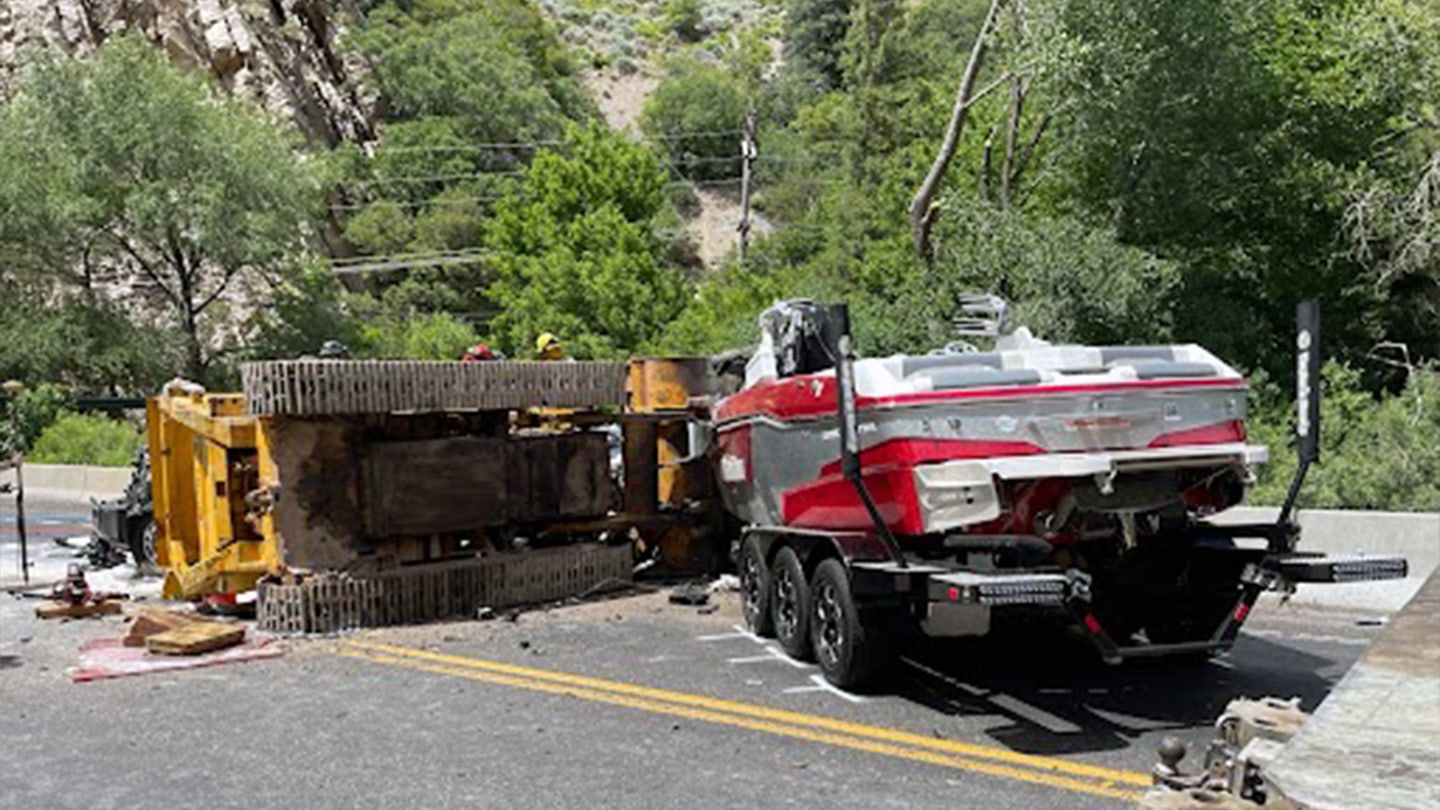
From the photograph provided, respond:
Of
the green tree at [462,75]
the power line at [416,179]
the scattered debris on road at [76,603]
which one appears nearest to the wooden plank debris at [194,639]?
the scattered debris on road at [76,603]

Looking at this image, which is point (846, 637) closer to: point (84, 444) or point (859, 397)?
point (859, 397)

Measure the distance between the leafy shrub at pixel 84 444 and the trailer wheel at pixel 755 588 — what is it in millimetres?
19026

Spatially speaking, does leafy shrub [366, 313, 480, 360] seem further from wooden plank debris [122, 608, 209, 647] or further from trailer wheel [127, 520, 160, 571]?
wooden plank debris [122, 608, 209, 647]

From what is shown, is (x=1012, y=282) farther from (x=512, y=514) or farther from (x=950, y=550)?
(x=950, y=550)

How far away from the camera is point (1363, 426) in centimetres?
1695

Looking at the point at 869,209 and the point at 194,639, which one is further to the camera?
the point at 869,209

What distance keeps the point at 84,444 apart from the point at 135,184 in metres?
9.72

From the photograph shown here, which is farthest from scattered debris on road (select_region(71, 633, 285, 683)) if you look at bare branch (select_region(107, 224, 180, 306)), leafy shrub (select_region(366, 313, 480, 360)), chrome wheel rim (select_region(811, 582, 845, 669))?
leafy shrub (select_region(366, 313, 480, 360))

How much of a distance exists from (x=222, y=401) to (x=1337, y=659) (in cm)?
839

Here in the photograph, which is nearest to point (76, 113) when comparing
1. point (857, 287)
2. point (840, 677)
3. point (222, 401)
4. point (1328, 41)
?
point (857, 287)

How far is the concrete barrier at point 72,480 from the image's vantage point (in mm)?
22328

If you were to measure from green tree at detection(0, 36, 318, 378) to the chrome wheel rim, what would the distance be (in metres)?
29.1

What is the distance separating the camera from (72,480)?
910 inches

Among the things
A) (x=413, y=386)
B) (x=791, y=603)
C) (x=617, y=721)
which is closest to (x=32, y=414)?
(x=413, y=386)
